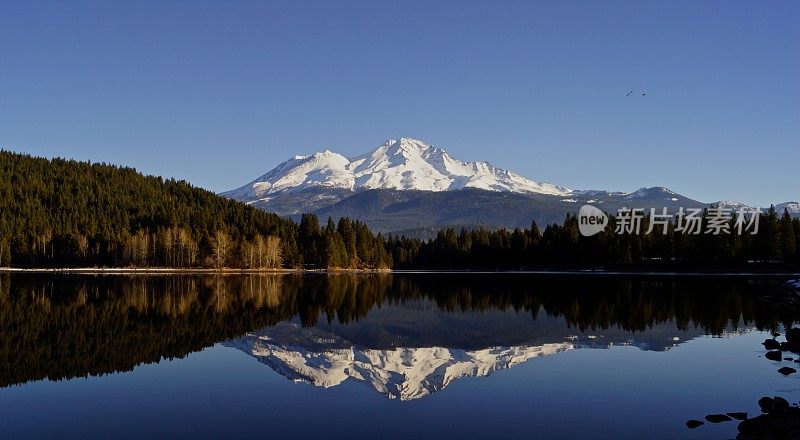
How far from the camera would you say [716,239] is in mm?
134500

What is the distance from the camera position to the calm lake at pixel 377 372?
19375 mm

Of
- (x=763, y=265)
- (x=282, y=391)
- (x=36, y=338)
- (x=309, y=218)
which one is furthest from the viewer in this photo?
(x=309, y=218)

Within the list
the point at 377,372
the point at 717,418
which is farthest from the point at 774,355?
the point at 377,372

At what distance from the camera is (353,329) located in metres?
42.4

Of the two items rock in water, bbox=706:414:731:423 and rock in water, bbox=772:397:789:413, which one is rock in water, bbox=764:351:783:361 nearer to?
rock in water, bbox=772:397:789:413

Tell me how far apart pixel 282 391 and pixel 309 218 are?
161 m

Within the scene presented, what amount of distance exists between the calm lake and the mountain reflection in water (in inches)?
6.4

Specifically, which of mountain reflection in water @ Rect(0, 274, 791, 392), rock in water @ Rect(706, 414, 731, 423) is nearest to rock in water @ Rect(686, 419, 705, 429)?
rock in water @ Rect(706, 414, 731, 423)

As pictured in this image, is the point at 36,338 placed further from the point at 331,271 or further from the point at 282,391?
the point at 331,271

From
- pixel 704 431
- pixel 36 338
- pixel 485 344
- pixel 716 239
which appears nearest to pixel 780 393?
pixel 704 431

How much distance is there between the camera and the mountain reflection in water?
2828 cm

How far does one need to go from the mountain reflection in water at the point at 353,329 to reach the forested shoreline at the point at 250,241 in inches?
3087

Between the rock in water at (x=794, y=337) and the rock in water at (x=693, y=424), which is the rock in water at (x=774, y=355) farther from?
the rock in water at (x=693, y=424)

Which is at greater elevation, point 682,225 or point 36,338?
point 682,225
